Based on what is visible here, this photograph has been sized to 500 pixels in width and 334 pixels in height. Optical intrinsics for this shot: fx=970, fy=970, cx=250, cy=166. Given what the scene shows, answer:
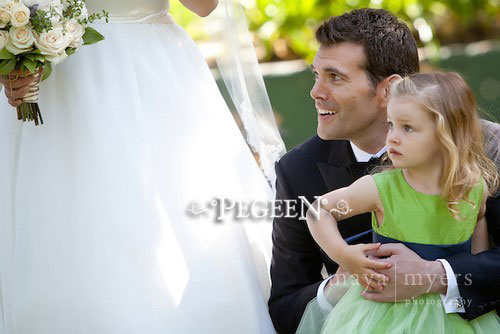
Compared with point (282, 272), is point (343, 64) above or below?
above

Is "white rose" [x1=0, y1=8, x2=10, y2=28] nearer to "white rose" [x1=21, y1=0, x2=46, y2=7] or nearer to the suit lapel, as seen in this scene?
"white rose" [x1=21, y1=0, x2=46, y2=7]

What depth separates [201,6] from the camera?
3.53m

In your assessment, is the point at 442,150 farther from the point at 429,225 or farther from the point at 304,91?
the point at 304,91

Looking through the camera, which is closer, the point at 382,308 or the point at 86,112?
the point at 382,308

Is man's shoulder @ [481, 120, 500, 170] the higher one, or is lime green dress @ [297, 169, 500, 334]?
man's shoulder @ [481, 120, 500, 170]

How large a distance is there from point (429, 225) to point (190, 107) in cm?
103

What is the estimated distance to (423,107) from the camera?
9.27ft

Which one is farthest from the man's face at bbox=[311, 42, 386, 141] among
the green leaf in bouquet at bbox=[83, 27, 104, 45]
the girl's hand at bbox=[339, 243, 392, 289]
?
the green leaf in bouquet at bbox=[83, 27, 104, 45]

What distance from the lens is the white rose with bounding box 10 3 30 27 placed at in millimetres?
2994

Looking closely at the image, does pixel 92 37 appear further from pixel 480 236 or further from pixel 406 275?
pixel 480 236

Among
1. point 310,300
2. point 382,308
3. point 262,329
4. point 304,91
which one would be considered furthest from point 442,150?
point 304,91

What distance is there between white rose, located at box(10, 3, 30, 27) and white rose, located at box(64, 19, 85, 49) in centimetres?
14

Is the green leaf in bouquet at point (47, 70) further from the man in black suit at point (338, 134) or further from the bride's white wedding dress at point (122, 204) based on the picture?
the man in black suit at point (338, 134)

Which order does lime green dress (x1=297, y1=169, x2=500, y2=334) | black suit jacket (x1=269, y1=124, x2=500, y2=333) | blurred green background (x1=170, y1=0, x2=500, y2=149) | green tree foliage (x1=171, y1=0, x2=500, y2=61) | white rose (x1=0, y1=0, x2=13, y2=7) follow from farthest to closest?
green tree foliage (x1=171, y1=0, x2=500, y2=61) < blurred green background (x1=170, y1=0, x2=500, y2=149) < black suit jacket (x1=269, y1=124, x2=500, y2=333) < white rose (x1=0, y1=0, x2=13, y2=7) < lime green dress (x1=297, y1=169, x2=500, y2=334)
